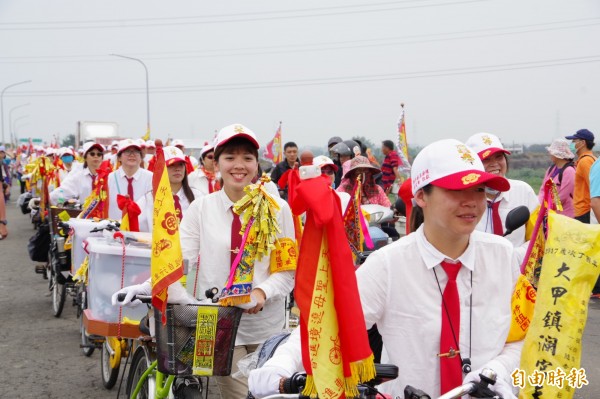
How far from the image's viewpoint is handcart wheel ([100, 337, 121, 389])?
22.4ft

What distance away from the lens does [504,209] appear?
5445 mm

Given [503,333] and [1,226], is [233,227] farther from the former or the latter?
[1,226]

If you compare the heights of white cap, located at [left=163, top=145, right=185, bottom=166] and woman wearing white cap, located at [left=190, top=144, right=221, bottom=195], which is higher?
white cap, located at [left=163, top=145, right=185, bottom=166]

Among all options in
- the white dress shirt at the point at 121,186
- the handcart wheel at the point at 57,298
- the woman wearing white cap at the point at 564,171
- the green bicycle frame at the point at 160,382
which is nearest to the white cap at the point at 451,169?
the green bicycle frame at the point at 160,382

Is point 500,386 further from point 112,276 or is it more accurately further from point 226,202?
point 112,276

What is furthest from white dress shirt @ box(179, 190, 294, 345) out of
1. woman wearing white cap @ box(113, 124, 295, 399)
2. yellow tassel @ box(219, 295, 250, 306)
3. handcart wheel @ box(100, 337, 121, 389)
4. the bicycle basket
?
handcart wheel @ box(100, 337, 121, 389)

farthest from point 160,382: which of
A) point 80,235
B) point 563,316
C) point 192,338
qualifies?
point 80,235

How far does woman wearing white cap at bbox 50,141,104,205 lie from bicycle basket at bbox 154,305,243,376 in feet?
24.3

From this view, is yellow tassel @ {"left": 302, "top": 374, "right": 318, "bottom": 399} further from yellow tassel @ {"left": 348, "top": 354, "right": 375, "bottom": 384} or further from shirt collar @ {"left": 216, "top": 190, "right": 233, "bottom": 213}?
shirt collar @ {"left": 216, "top": 190, "right": 233, "bottom": 213}

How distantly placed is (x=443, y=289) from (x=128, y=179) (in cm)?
686

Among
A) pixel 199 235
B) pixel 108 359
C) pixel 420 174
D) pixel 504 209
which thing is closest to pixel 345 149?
pixel 108 359

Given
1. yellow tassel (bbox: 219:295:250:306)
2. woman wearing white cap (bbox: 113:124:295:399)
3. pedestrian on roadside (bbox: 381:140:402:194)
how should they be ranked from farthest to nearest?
pedestrian on roadside (bbox: 381:140:402:194)
woman wearing white cap (bbox: 113:124:295:399)
yellow tassel (bbox: 219:295:250:306)

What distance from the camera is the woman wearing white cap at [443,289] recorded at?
288 centimetres

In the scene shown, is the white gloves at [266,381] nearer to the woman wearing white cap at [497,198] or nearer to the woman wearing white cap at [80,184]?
the woman wearing white cap at [497,198]
